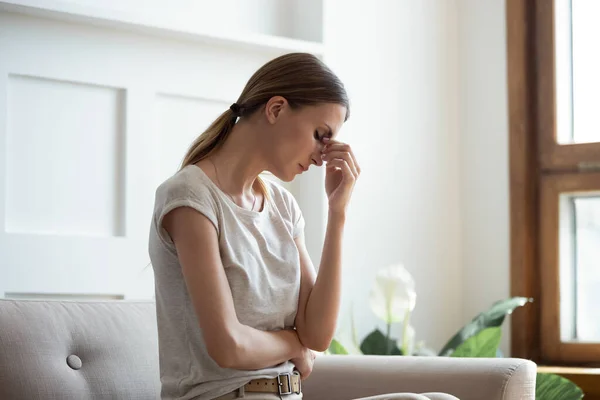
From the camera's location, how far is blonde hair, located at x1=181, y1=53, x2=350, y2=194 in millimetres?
1651

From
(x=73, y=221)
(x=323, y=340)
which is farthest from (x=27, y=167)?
(x=323, y=340)

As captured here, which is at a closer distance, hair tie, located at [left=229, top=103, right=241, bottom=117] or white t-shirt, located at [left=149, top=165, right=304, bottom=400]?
white t-shirt, located at [left=149, top=165, right=304, bottom=400]

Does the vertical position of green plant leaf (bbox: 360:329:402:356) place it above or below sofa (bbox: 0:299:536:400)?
below

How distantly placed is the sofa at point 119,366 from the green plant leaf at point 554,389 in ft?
2.04

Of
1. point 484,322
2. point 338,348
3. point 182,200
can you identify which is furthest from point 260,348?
point 484,322

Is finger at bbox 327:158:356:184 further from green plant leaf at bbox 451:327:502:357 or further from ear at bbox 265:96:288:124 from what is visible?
green plant leaf at bbox 451:327:502:357

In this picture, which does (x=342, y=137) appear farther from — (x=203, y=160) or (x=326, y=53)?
(x=203, y=160)

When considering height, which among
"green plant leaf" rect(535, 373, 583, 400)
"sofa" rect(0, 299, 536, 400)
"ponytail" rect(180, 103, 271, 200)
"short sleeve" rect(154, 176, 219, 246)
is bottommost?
"green plant leaf" rect(535, 373, 583, 400)

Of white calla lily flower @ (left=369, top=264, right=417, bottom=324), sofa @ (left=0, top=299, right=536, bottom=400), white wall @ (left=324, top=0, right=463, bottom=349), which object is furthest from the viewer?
white wall @ (left=324, top=0, right=463, bottom=349)

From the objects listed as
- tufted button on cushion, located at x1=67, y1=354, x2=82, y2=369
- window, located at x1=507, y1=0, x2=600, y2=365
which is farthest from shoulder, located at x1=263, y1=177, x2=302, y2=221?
window, located at x1=507, y1=0, x2=600, y2=365

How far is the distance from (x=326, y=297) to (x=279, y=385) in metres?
0.18

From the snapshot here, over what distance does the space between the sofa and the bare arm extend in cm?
39

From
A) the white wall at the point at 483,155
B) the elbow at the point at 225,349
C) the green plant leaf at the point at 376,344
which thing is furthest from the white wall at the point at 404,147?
the elbow at the point at 225,349

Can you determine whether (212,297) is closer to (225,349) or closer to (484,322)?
(225,349)
